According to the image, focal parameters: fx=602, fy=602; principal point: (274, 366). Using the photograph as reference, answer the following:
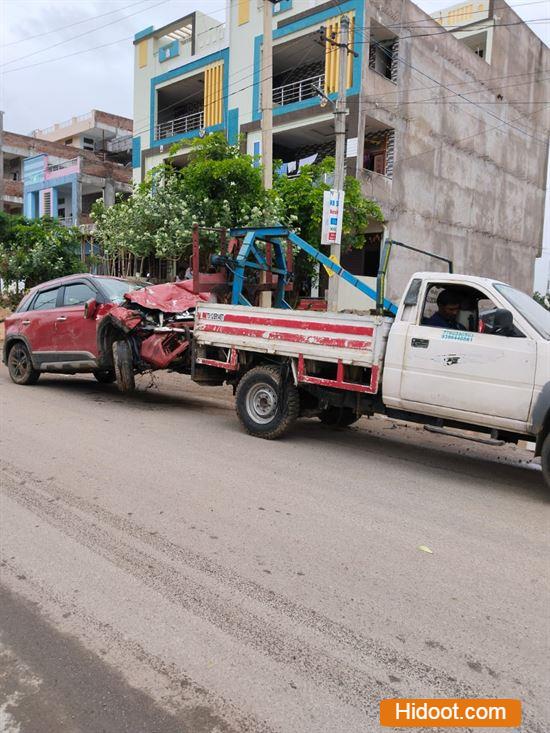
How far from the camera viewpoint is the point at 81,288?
10086 millimetres

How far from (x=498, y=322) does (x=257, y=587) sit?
3316 millimetres

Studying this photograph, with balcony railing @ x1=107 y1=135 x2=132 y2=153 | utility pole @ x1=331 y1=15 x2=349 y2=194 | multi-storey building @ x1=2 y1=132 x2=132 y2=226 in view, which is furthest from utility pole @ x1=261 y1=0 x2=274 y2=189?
balcony railing @ x1=107 y1=135 x2=132 y2=153

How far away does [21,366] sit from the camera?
433 inches

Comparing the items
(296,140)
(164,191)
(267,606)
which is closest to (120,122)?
(296,140)

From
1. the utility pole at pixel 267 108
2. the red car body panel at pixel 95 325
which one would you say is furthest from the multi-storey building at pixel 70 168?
the red car body panel at pixel 95 325

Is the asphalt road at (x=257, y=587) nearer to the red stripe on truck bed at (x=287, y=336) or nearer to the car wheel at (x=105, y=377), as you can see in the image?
the red stripe on truck bed at (x=287, y=336)

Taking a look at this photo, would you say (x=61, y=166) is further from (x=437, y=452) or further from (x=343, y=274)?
(x=437, y=452)

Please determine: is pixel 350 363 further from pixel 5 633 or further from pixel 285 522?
pixel 5 633

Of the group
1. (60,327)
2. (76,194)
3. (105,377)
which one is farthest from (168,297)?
(76,194)

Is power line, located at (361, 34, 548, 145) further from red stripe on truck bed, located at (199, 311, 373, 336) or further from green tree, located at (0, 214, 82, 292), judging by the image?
red stripe on truck bed, located at (199, 311, 373, 336)

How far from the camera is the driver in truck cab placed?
20.7ft

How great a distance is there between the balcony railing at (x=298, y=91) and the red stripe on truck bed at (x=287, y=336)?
18.2 meters

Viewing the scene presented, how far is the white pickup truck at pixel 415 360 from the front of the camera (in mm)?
5586

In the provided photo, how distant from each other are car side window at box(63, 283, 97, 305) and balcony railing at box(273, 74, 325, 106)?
54.1 feet
